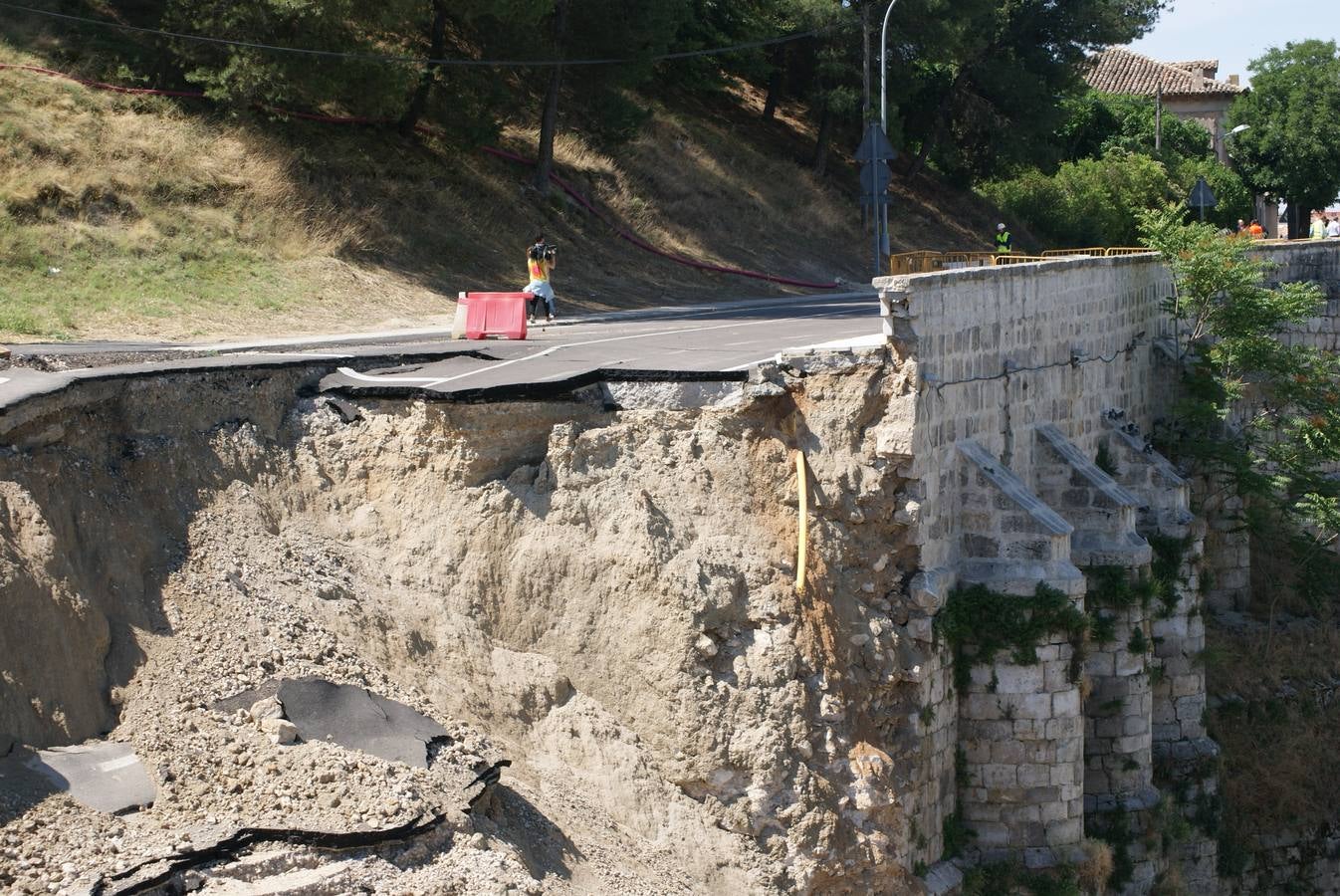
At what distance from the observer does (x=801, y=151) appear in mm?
43219

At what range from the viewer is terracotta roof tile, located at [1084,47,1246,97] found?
2377 inches

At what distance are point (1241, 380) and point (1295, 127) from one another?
3541 cm

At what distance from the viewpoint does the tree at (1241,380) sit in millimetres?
19109

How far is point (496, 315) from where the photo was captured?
19.7m

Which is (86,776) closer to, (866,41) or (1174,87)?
(866,41)

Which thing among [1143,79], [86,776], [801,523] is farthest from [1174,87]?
[86,776]

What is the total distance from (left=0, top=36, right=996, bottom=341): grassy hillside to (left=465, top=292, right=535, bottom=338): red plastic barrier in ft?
13.1

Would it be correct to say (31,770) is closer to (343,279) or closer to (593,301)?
(343,279)

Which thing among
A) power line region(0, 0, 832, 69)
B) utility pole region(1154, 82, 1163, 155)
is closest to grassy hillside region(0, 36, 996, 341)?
power line region(0, 0, 832, 69)

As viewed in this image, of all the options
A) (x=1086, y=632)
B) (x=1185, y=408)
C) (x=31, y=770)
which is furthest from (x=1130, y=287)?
(x=31, y=770)

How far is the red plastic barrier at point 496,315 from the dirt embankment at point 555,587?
5502 mm

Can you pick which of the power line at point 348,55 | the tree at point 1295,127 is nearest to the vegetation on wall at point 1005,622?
the power line at point 348,55

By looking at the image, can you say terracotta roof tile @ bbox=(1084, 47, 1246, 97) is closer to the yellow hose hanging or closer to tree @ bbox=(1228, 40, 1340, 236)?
tree @ bbox=(1228, 40, 1340, 236)

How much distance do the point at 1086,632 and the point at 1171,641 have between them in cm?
337
